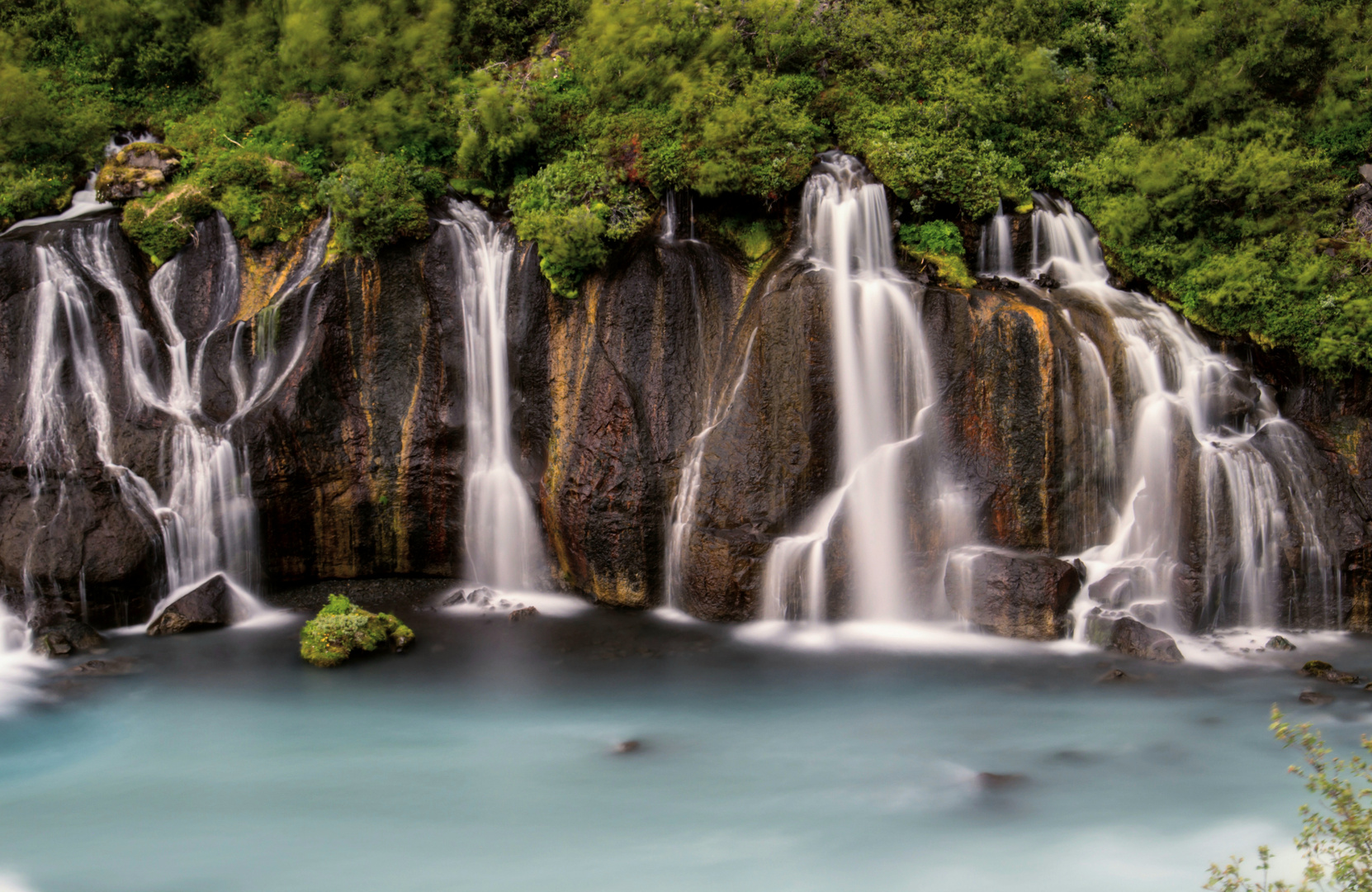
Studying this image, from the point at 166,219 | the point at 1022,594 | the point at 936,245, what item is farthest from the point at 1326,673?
the point at 166,219

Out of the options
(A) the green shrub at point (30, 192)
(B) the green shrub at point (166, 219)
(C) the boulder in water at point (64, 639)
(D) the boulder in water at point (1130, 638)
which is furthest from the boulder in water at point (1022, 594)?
(A) the green shrub at point (30, 192)

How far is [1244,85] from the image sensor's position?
47.4ft

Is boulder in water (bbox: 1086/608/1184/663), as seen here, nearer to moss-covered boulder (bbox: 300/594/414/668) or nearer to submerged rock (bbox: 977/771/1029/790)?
submerged rock (bbox: 977/771/1029/790)

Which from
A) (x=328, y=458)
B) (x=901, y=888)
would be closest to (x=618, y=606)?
(x=328, y=458)

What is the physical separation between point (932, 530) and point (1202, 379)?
410cm

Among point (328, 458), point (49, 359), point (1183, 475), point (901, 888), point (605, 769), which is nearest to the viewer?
point (901, 888)

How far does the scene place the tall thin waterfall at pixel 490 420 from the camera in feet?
48.8

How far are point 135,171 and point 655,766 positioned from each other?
12539 millimetres

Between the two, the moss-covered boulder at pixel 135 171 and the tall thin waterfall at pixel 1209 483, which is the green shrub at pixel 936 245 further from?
the moss-covered boulder at pixel 135 171

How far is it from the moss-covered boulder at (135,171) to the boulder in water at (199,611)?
6283 mm

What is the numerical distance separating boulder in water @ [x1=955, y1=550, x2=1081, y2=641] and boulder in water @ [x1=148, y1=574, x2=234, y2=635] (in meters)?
10.2

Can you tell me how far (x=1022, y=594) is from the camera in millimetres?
12352

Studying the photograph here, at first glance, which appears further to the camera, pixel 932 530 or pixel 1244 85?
pixel 1244 85

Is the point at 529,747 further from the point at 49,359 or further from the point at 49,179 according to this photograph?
the point at 49,179
